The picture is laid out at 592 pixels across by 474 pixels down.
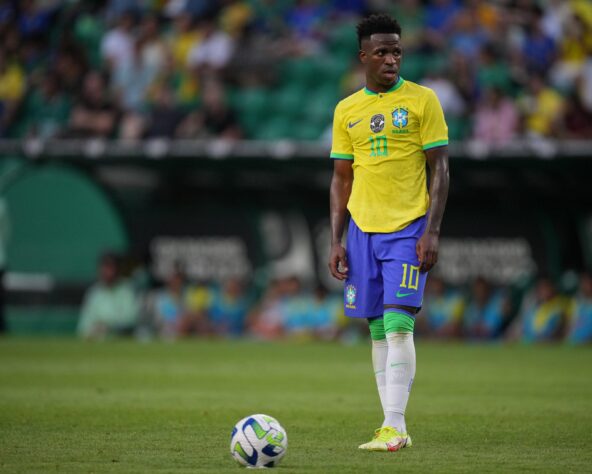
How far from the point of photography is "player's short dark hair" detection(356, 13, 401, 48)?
7.10m

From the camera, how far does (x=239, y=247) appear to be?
2039 centimetres

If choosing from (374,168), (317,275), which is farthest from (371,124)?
(317,275)

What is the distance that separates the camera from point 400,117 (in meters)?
7.08

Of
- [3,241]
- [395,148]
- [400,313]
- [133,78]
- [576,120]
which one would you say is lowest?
[400,313]

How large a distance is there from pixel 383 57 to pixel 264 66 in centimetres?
1426

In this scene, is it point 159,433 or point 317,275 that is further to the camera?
point 317,275

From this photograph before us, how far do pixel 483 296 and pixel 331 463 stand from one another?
12366 mm

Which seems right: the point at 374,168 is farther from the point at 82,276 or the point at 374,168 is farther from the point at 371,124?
the point at 82,276

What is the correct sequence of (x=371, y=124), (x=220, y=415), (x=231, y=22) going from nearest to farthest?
(x=371, y=124)
(x=220, y=415)
(x=231, y=22)

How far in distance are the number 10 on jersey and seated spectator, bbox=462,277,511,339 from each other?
11.3m

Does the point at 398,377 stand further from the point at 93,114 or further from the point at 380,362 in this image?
the point at 93,114

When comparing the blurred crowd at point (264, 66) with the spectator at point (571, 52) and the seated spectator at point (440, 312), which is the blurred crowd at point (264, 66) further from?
the seated spectator at point (440, 312)

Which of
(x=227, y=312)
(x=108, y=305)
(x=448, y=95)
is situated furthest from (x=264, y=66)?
(x=108, y=305)

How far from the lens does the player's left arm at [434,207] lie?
6.89m
